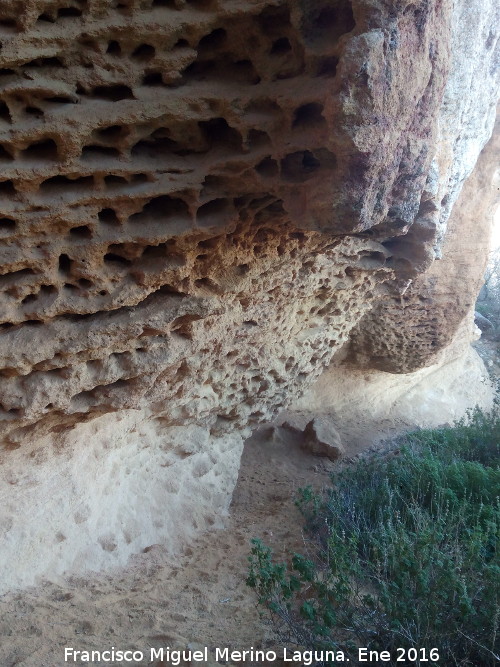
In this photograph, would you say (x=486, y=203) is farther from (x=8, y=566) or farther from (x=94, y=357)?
(x=8, y=566)

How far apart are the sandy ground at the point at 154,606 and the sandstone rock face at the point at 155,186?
0.21 meters

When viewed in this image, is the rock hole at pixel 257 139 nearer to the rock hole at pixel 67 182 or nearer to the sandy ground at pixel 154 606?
the rock hole at pixel 67 182

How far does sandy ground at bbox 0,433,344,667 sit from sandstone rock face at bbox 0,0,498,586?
0.21 metres

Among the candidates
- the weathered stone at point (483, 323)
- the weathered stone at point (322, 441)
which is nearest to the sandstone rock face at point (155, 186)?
the weathered stone at point (322, 441)

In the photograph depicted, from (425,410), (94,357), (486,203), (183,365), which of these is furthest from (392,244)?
(425,410)

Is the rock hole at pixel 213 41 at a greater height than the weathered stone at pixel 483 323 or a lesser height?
lesser

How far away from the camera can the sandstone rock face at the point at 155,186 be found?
2.05 meters

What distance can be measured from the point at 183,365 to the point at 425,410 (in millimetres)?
4967

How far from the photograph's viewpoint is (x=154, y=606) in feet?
9.21

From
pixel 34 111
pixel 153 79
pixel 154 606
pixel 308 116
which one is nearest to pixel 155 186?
pixel 153 79

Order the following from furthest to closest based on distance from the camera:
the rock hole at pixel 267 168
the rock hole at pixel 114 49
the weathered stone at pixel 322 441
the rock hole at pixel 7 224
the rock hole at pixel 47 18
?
the weathered stone at pixel 322 441, the rock hole at pixel 267 168, the rock hole at pixel 7 224, the rock hole at pixel 114 49, the rock hole at pixel 47 18

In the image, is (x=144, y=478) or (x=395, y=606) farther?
(x=144, y=478)

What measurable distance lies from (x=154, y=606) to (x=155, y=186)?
2018 mm

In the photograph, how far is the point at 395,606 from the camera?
91.5 inches
